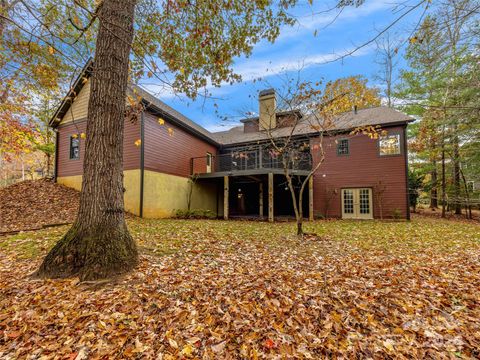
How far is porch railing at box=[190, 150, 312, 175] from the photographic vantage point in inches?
516

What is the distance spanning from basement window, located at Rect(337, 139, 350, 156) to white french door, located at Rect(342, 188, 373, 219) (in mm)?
2129

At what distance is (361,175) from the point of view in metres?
12.0

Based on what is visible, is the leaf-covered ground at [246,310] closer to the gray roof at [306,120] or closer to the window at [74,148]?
the gray roof at [306,120]

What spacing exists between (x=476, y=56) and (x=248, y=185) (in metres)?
12.7

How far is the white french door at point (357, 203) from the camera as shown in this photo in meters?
11.9

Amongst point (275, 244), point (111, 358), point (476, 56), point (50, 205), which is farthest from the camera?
point (50, 205)

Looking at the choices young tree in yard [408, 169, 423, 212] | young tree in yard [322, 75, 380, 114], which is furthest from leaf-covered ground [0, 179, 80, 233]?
young tree in yard [408, 169, 423, 212]

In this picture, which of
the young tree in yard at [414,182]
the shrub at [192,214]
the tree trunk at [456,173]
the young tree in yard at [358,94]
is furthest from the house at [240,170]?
the young tree in yard at [414,182]

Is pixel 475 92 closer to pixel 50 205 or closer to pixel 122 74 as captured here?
pixel 122 74

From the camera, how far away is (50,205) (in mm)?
9117

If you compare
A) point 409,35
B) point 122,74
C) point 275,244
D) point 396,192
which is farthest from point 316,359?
point 396,192

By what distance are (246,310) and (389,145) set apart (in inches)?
486

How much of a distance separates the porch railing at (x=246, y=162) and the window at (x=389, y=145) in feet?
12.0

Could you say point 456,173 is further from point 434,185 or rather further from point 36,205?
point 36,205
